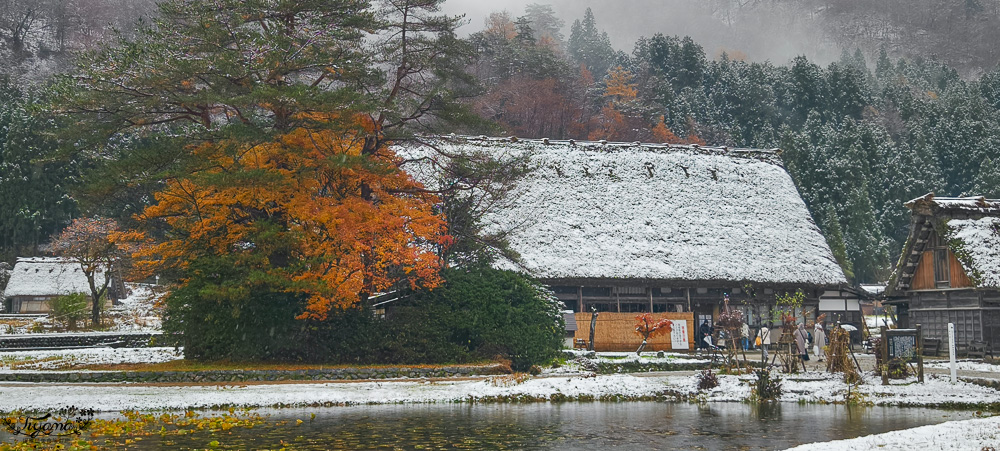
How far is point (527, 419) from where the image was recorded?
13.5 meters

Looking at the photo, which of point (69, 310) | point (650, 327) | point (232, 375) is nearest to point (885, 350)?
point (650, 327)

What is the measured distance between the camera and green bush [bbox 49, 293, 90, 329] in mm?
38688

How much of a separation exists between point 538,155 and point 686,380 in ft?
68.2

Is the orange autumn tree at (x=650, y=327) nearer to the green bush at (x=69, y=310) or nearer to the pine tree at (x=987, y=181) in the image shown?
the green bush at (x=69, y=310)

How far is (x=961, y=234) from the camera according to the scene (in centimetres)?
2792

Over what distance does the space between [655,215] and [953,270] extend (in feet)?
37.0

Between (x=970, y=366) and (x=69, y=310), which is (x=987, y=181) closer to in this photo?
(x=970, y=366)

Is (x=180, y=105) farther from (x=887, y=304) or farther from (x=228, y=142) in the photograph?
(x=887, y=304)

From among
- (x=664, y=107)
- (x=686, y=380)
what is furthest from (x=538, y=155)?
(x=664, y=107)

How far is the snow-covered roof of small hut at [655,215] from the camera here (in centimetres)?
3183

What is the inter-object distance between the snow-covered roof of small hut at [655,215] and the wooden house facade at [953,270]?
11.5ft

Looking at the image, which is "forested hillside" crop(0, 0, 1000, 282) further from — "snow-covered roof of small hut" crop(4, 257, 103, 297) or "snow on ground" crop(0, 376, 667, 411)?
"snow on ground" crop(0, 376, 667, 411)

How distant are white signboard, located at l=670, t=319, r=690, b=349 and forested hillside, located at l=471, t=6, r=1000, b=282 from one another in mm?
28019

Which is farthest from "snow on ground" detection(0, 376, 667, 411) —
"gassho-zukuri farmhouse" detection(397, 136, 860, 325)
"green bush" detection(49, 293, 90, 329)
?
"green bush" detection(49, 293, 90, 329)
